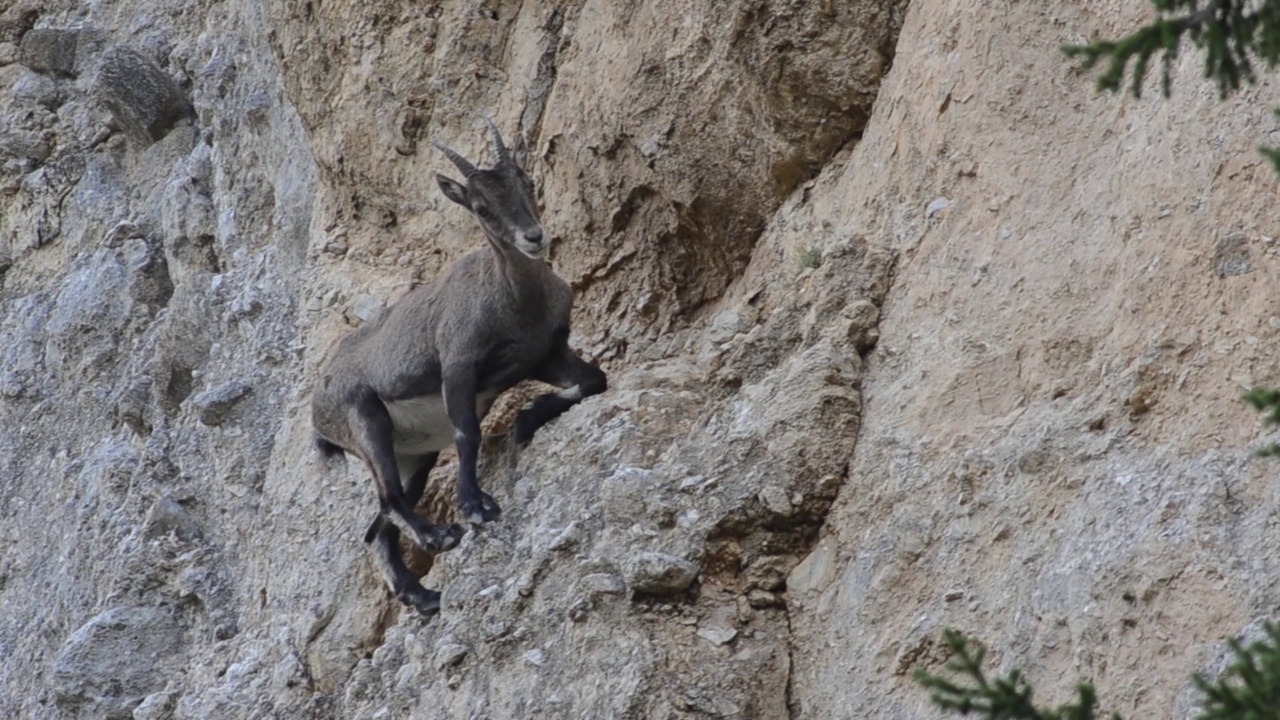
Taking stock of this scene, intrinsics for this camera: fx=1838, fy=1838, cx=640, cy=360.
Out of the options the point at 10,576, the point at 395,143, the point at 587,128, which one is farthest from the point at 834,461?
the point at 10,576

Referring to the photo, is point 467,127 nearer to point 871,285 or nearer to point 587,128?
point 587,128

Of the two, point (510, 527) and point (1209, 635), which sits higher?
point (1209, 635)

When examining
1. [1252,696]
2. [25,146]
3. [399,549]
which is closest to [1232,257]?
[1252,696]

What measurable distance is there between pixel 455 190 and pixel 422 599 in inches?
76.2

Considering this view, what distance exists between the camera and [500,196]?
8.53m

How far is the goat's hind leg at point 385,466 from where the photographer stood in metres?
8.66

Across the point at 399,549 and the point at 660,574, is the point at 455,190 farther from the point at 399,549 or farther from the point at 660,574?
the point at 660,574

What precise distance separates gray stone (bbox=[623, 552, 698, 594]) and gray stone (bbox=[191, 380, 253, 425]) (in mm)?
5365

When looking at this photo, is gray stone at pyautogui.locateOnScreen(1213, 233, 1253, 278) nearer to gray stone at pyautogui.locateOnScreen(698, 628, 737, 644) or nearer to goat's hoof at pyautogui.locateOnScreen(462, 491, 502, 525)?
gray stone at pyautogui.locateOnScreen(698, 628, 737, 644)

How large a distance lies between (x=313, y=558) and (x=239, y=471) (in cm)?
199

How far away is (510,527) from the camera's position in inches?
323

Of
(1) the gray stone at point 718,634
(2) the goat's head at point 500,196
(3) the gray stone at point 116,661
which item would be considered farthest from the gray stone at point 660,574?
(3) the gray stone at point 116,661

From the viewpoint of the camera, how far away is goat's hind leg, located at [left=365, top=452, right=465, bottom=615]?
27.8ft

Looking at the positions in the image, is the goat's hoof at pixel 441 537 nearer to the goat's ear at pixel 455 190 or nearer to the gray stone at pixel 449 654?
the gray stone at pixel 449 654
